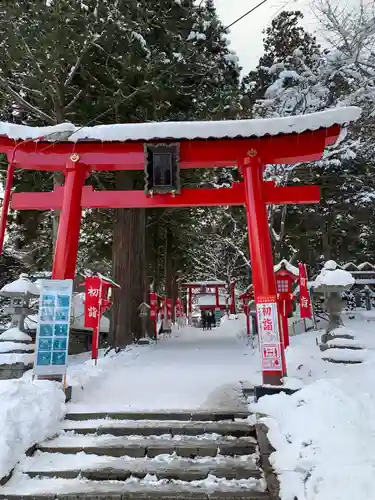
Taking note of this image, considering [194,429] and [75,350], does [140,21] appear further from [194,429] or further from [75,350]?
[75,350]

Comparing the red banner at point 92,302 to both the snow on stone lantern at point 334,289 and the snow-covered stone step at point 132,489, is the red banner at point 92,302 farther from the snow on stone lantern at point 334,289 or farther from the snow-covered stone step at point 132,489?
the snow-covered stone step at point 132,489

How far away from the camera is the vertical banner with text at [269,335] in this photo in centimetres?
673

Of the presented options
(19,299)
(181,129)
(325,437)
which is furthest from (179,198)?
(325,437)

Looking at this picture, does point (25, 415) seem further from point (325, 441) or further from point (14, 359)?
point (325, 441)

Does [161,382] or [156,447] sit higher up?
[161,382]

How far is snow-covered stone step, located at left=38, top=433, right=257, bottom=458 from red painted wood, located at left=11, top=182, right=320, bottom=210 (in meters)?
4.53

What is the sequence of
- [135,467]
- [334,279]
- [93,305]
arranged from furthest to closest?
[93,305], [334,279], [135,467]

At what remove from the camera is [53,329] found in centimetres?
679

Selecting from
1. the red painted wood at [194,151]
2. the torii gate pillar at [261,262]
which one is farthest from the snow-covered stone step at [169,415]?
the red painted wood at [194,151]

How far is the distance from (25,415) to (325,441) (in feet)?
12.0

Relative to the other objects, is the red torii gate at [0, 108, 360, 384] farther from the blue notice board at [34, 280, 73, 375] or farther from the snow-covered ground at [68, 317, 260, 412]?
the snow-covered ground at [68, 317, 260, 412]

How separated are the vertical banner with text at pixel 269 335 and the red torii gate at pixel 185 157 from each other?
5 cm

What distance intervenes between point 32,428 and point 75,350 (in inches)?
436

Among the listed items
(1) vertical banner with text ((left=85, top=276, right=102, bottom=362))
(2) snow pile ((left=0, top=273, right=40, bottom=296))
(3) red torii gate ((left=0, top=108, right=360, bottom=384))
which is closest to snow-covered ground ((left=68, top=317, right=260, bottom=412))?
(1) vertical banner with text ((left=85, top=276, right=102, bottom=362))
